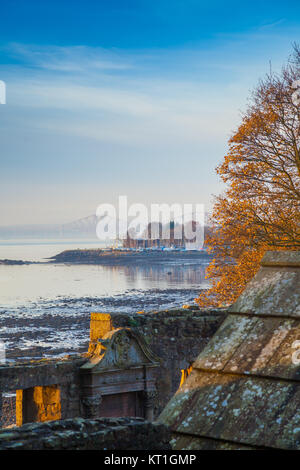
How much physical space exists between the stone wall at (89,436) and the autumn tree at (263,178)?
1717cm

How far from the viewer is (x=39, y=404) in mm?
11836

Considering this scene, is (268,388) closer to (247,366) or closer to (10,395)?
(247,366)

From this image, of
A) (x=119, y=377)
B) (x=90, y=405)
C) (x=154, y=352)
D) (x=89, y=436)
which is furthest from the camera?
(x=154, y=352)

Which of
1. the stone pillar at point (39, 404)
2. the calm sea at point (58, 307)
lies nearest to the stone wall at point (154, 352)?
the stone pillar at point (39, 404)

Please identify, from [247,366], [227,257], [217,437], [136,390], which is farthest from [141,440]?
[227,257]

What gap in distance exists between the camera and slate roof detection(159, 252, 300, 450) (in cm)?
200

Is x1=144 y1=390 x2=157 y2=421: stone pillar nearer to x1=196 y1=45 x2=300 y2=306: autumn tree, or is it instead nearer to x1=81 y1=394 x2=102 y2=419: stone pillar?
x1=81 y1=394 x2=102 y2=419: stone pillar

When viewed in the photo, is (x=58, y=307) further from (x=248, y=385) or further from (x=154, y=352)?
(x=248, y=385)

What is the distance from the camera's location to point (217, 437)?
6.66ft

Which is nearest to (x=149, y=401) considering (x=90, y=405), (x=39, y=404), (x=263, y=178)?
(x=90, y=405)

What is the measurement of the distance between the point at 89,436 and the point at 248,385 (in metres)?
0.62

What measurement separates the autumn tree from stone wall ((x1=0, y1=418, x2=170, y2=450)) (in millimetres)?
17175

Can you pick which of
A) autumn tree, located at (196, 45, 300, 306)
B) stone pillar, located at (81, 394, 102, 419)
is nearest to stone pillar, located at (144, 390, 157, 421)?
stone pillar, located at (81, 394, 102, 419)

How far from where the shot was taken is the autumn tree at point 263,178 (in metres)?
19.7
